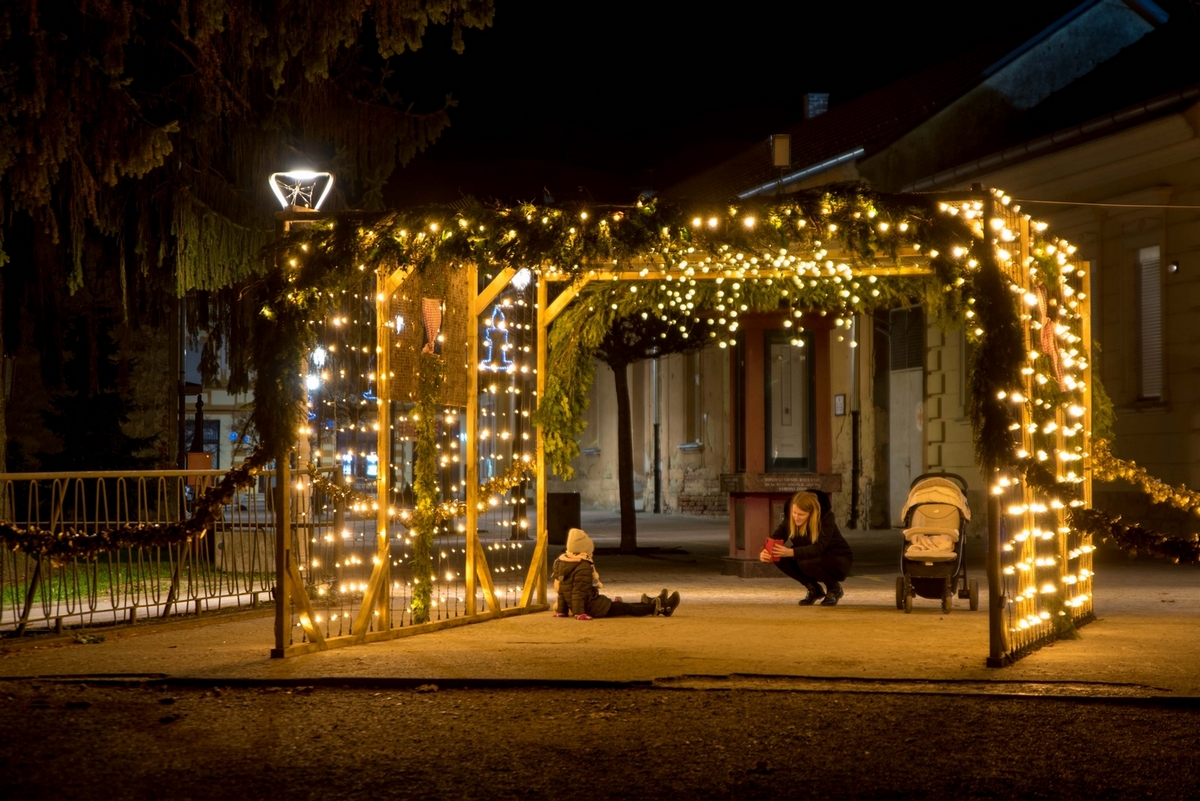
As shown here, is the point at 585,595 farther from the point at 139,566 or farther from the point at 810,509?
the point at 139,566

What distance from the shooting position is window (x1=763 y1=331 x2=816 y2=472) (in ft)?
55.2

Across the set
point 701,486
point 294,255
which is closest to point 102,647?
point 294,255

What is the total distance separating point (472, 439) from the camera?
11492 mm

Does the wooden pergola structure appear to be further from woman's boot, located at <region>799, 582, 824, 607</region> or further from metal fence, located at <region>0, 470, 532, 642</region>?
woman's boot, located at <region>799, 582, 824, 607</region>

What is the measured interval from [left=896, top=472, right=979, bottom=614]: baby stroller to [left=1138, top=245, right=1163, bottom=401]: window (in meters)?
7.26

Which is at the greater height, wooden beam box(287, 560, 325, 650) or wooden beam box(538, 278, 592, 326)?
wooden beam box(538, 278, 592, 326)

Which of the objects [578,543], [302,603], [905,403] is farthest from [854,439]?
[302,603]

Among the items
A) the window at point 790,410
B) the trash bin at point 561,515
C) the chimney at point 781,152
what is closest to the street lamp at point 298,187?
the chimney at point 781,152

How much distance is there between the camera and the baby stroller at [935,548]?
12.1m

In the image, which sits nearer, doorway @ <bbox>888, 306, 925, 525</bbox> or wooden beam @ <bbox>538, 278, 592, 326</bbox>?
wooden beam @ <bbox>538, 278, 592, 326</bbox>

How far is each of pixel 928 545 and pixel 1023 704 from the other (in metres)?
4.67

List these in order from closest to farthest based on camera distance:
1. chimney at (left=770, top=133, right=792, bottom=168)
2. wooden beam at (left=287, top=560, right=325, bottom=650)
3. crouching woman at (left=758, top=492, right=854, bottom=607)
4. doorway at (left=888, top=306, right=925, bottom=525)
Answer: wooden beam at (left=287, top=560, right=325, bottom=650), crouching woman at (left=758, top=492, right=854, bottom=607), chimney at (left=770, top=133, right=792, bottom=168), doorway at (left=888, top=306, right=925, bottom=525)

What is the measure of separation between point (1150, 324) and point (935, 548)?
26.3 ft

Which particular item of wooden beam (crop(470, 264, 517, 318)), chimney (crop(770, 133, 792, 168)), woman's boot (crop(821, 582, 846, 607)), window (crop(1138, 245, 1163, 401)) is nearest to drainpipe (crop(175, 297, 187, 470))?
chimney (crop(770, 133, 792, 168))
